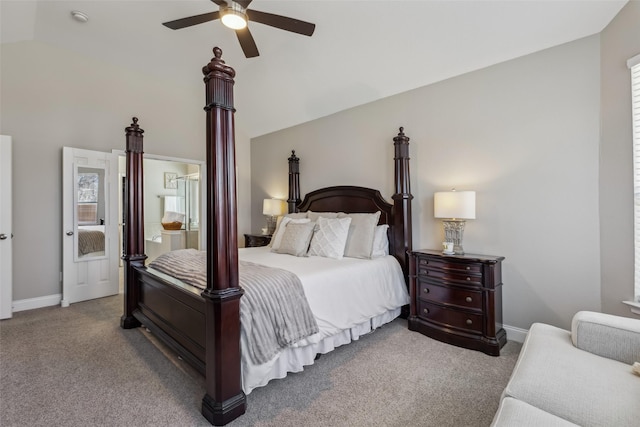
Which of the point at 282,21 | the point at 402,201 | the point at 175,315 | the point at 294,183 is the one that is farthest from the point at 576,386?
the point at 294,183

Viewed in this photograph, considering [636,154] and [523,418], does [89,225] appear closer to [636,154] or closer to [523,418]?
[523,418]

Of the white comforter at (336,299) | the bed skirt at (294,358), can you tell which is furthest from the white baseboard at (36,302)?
the bed skirt at (294,358)

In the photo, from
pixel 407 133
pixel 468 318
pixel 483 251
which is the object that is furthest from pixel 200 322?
pixel 407 133

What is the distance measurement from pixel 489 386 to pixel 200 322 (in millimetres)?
2021

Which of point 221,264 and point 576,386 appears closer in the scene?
point 576,386

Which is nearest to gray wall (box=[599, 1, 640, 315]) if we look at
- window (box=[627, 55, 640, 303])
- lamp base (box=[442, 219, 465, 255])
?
window (box=[627, 55, 640, 303])

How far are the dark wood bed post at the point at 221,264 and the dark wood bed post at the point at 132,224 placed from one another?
1.77 m

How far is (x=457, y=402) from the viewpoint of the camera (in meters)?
1.91

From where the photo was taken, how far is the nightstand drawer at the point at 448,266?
265 cm

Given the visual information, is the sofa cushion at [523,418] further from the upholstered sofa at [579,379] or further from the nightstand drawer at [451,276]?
the nightstand drawer at [451,276]

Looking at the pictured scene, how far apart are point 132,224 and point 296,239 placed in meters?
1.68

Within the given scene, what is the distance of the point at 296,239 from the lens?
3.40 m

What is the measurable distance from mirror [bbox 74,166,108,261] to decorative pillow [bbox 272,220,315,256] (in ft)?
8.72

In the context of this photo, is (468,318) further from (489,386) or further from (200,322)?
(200,322)
